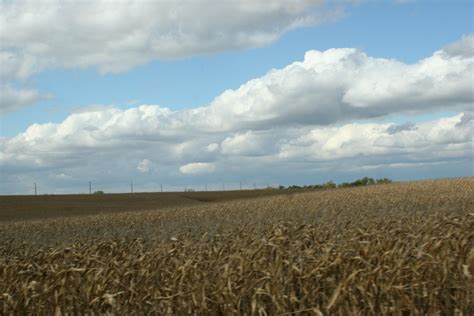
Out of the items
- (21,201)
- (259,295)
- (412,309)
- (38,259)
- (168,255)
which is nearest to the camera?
(412,309)

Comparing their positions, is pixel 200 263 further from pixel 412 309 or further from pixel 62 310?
pixel 412 309

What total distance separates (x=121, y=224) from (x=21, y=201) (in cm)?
3666

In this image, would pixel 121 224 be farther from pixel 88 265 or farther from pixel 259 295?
pixel 259 295

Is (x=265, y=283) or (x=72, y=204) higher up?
(x=72, y=204)

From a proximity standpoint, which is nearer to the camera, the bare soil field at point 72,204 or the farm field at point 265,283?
the farm field at point 265,283

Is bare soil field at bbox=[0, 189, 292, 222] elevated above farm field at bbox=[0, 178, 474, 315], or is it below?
above

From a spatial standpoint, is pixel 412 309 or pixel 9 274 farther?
pixel 9 274

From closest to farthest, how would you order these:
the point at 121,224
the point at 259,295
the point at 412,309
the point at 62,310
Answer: the point at 412,309 < the point at 259,295 < the point at 62,310 < the point at 121,224

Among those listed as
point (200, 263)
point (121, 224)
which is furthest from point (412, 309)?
point (121, 224)

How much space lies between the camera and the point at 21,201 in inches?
2472

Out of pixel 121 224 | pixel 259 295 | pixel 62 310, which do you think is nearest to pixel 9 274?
pixel 62 310

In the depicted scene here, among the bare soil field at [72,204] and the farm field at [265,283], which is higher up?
the bare soil field at [72,204]

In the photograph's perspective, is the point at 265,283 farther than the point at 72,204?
No

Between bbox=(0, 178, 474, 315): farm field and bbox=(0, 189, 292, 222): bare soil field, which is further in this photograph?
bbox=(0, 189, 292, 222): bare soil field
